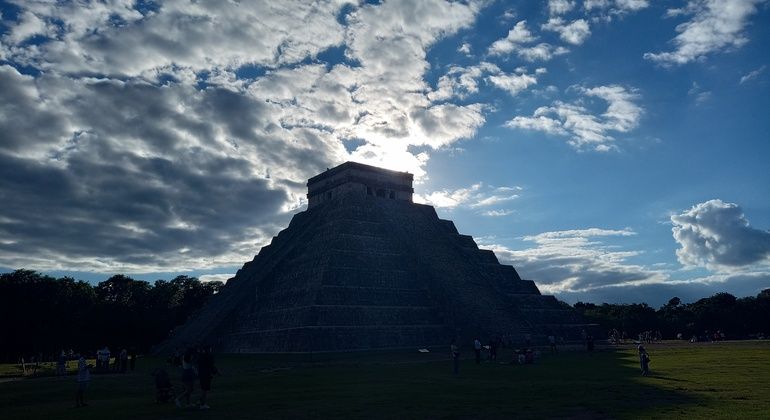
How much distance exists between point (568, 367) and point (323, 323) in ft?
62.5

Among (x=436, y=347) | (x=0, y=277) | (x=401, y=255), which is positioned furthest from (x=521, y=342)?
(x=0, y=277)

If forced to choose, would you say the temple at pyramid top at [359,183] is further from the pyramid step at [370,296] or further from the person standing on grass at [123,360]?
the person standing on grass at [123,360]

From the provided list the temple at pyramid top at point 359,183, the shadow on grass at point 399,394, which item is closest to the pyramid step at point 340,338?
the shadow on grass at point 399,394

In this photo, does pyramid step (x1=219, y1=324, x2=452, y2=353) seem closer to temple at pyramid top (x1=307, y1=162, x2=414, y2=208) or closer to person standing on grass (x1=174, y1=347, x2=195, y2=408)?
temple at pyramid top (x1=307, y1=162, x2=414, y2=208)

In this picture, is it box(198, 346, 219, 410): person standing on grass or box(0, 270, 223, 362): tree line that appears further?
box(0, 270, 223, 362): tree line

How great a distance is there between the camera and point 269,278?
187 ft

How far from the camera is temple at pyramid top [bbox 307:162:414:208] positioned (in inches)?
2537

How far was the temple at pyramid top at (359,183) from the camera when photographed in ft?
211

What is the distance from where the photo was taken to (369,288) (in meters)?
48.9

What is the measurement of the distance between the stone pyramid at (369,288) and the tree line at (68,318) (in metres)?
16.9

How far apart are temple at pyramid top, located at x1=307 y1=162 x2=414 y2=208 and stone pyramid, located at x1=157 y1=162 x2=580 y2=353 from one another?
0.38 ft

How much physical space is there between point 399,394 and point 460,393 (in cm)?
207

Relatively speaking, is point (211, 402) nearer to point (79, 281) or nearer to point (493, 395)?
point (493, 395)

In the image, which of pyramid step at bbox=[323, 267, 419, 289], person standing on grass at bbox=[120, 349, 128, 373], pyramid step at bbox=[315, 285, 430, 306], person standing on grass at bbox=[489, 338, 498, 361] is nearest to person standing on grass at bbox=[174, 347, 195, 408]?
person standing on grass at bbox=[120, 349, 128, 373]
